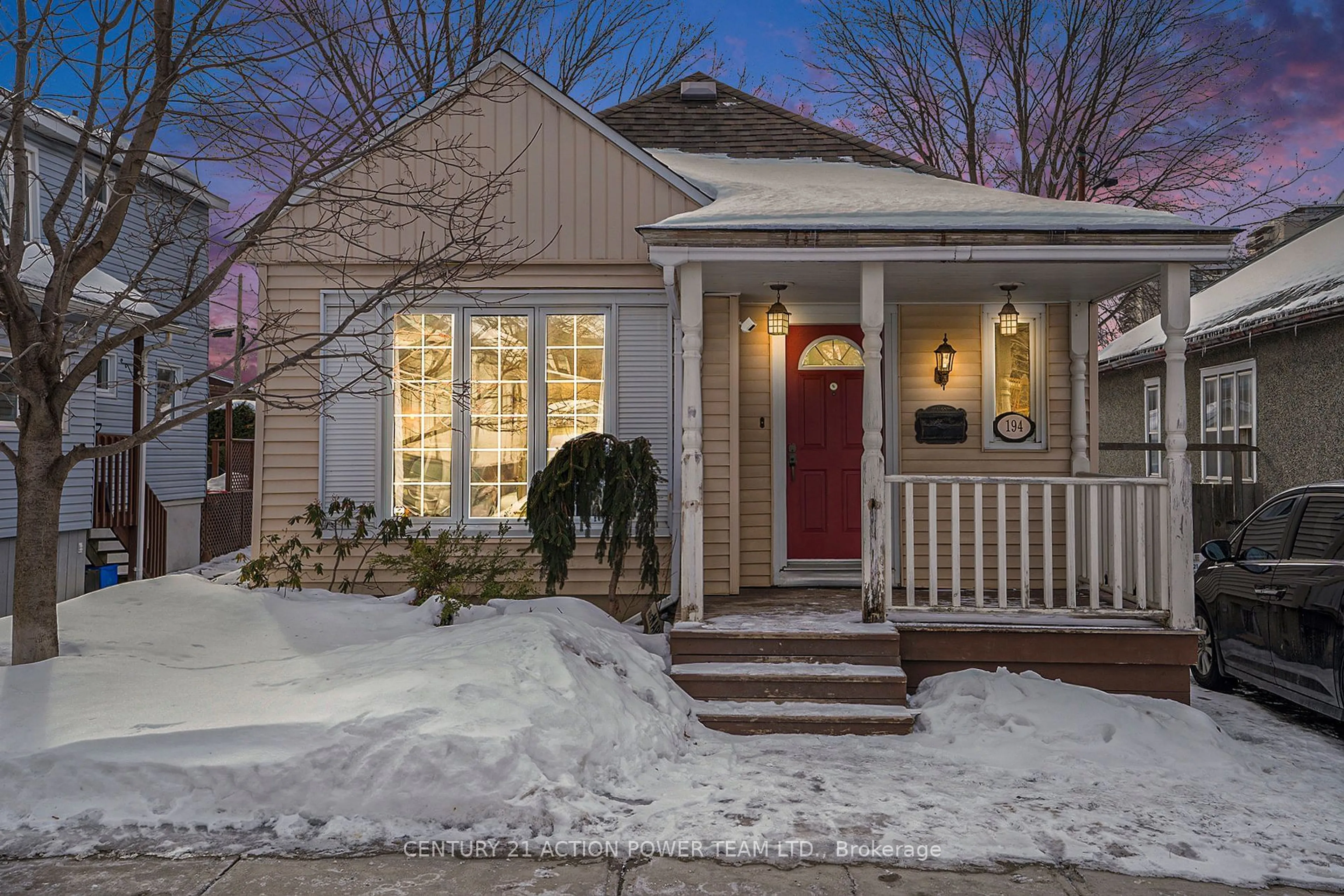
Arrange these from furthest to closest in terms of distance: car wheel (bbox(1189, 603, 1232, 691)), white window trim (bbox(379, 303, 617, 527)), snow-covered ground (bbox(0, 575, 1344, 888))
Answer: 1. white window trim (bbox(379, 303, 617, 527))
2. car wheel (bbox(1189, 603, 1232, 691))
3. snow-covered ground (bbox(0, 575, 1344, 888))

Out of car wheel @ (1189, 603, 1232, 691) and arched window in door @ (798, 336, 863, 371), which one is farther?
arched window in door @ (798, 336, 863, 371)

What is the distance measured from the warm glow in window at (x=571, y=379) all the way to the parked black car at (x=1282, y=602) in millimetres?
4742

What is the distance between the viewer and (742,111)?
1013 cm

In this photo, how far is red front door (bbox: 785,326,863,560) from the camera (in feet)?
26.1

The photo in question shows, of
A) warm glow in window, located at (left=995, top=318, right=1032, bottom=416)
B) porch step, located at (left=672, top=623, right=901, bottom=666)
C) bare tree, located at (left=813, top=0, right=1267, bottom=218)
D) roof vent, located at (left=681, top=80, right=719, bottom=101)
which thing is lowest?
porch step, located at (left=672, top=623, right=901, bottom=666)

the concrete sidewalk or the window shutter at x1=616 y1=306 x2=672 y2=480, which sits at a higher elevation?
the window shutter at x1=616 y1=306 x2=672 y2=480

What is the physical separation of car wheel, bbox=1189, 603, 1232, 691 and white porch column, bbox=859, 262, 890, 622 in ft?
8.38

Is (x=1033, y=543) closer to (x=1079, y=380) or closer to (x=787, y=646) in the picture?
(x=1079, y=380)

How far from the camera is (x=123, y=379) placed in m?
14.4

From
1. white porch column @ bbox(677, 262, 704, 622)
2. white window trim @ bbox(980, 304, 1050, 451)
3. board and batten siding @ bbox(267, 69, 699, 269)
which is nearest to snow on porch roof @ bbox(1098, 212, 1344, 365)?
white window trim @ bbox(980, 304, 1050, 451)

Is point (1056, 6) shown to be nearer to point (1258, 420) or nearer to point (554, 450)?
point (1258, 420)

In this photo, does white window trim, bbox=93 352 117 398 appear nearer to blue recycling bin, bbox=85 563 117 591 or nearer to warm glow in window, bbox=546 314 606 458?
blue recycling bin, bbox=85 563 117 591

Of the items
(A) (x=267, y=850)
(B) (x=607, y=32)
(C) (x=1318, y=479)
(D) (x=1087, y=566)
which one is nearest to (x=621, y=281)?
(D) (x=1087, y=566)

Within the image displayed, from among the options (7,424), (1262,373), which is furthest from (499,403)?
(1262,373)
